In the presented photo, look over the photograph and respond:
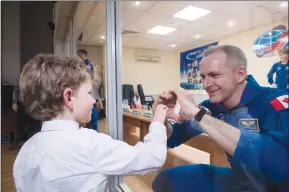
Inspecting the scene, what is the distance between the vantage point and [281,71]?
0.54 m

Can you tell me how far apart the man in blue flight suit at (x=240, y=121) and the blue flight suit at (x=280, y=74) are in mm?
23

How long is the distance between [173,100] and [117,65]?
504 millimetres

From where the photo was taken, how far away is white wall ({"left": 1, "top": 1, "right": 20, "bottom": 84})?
3.36 metres

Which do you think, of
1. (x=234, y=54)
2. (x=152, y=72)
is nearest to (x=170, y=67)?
(x=152, y=72)

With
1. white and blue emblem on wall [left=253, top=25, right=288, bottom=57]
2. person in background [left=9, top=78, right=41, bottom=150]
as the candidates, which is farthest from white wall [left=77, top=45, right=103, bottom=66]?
person in background [left=9, top=78, right=41, bottom=150]

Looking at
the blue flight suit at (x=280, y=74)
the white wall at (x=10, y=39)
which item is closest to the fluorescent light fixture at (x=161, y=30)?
the blue flight suit at (x=280, y=74)

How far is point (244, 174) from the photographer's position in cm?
70

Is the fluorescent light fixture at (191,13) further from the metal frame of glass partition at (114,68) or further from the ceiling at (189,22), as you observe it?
the metal frame of glass partition at (114,68)

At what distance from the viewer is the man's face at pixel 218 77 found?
730 mm

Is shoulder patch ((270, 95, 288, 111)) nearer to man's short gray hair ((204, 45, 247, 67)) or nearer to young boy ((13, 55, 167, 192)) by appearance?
man's short gray hair ((204, 45, 247, 67))

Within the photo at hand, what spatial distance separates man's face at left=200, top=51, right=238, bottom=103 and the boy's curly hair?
0.59m

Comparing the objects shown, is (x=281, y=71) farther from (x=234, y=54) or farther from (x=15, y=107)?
(x=15, y=107)

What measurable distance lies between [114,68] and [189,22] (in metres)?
0.63

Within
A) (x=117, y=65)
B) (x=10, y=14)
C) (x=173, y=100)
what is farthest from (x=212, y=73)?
(x=10, y=14)
